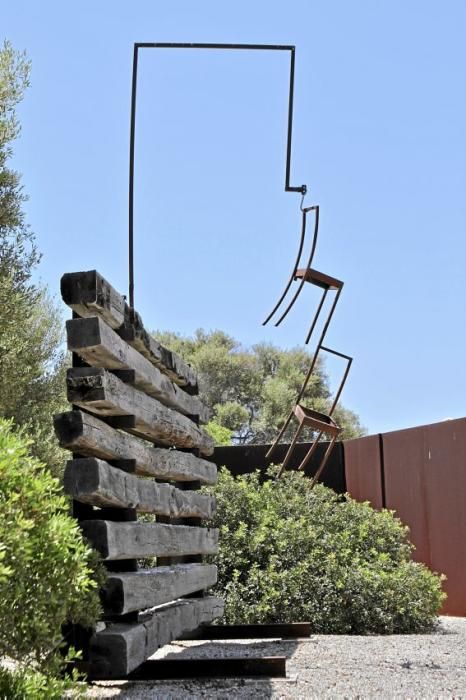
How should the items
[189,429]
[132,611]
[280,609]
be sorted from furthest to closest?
[280,609] → [189,429] → [132,611]

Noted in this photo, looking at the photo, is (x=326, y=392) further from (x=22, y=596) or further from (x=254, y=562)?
(x=22, y=596)

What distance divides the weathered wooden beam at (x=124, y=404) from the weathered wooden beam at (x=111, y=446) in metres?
0.09

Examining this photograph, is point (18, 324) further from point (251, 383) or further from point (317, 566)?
point (251, 383)

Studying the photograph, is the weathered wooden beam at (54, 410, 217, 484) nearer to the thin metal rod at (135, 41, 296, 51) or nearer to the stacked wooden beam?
the stacked wooden beam

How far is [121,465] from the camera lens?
5051 millimetres

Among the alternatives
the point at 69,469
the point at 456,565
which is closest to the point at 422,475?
the point at 456,565

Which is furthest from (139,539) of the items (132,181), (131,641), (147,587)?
(132,181)

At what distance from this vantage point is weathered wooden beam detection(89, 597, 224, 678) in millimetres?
4457

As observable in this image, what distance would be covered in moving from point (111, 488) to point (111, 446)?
28cm

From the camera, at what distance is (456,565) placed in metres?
9.80

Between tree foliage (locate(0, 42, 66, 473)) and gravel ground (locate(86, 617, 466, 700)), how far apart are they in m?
6.14

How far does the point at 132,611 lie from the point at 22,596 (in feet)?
4.79

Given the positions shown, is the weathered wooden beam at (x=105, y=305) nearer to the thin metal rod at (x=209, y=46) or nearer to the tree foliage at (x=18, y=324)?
the thin metal rod at (x=209, y=46)

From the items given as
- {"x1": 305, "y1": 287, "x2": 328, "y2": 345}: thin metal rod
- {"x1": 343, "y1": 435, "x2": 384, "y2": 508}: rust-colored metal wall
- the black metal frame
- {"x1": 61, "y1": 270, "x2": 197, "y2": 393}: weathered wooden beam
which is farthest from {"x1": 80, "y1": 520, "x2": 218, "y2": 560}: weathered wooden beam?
{"x1": 343, "y1": 435, "x2": 384, "y2": 508}: rust-colored metal wall
